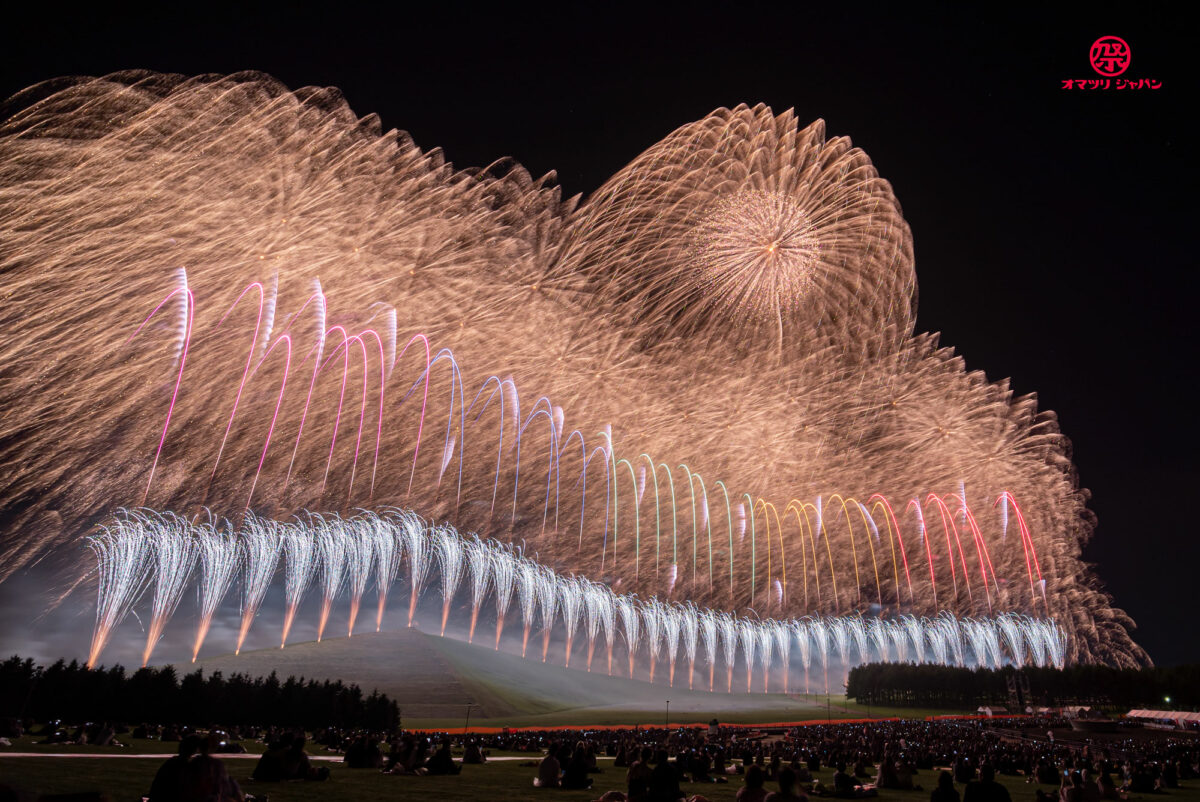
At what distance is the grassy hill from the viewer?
92.2m

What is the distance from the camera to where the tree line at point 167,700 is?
4272 centimetres

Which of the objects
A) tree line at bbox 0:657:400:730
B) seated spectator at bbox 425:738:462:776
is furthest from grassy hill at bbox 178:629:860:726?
seated spectator at bbox 425:738:462:776

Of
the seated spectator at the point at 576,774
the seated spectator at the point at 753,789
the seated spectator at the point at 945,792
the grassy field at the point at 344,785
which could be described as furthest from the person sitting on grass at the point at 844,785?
the seated spectator at the point at 753,789

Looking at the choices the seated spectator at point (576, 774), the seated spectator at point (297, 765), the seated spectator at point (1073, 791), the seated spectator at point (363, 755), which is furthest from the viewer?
the seated spectator at point (363, 755)

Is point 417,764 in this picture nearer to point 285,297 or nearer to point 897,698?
point 285,297

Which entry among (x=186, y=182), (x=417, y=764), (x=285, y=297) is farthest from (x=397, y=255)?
(x=417, y=764)

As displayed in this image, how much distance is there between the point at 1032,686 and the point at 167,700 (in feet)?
396

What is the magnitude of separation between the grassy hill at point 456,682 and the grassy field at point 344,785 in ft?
200

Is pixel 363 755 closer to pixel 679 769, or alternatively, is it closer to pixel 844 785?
pixel 679 769

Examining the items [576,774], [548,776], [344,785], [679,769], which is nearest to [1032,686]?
[679,769]

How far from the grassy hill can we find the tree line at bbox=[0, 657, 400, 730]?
870 inches

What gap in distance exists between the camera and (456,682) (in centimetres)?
10112

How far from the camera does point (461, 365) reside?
124ft

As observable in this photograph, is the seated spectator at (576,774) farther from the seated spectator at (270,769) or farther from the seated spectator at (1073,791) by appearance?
the seated spectator at (1073,791)
